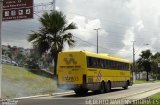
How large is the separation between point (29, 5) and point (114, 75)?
39.7 feet

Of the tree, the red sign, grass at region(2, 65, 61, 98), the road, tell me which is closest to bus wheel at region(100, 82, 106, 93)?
the road

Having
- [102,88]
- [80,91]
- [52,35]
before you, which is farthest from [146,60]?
[80,91]

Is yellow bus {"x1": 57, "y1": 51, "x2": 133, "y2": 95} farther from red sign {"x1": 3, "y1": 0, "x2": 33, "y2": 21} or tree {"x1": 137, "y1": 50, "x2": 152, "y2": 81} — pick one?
tree {"x1": 137, "y1": 50, "x2": 152, "y2": 81}

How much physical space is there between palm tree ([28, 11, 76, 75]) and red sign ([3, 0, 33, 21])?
17099 millimetres

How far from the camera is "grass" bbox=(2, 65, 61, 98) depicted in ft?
102

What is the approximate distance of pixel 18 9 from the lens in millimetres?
29359

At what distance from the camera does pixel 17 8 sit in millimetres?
29281

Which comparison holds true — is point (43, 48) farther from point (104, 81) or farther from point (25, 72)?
point (104, 81)

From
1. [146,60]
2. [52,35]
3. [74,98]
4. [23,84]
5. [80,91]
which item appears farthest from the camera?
[146,60]

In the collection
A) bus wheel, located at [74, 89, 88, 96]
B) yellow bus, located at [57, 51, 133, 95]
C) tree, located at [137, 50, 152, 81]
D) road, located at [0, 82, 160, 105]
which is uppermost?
tree, located at [137, 50, 152, 81]

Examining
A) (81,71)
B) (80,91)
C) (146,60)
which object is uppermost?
(146,60)

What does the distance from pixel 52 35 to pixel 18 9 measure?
709 inches

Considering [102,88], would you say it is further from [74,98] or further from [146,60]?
[146,60]

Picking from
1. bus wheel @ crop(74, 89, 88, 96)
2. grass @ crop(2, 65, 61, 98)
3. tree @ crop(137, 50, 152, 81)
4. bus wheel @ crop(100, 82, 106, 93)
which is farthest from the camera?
tree @ crop(137, 50, 152, 81)
